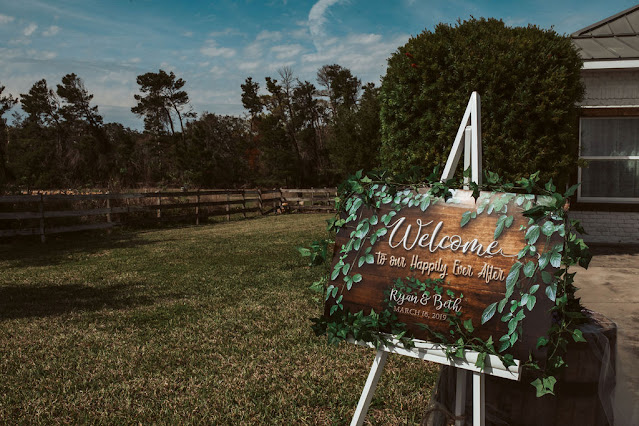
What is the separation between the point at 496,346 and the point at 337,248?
0.85m

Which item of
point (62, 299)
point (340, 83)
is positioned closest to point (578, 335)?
point (62, 299)

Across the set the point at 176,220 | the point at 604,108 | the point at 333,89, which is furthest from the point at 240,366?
the point at 333,89

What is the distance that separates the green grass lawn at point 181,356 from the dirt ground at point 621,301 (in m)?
1.19

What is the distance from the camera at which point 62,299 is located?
5977 mm

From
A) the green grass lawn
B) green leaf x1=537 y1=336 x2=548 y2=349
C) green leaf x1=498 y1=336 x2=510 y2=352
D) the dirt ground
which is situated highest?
green leaf x1=537 y1=336 x2=548 y2=349

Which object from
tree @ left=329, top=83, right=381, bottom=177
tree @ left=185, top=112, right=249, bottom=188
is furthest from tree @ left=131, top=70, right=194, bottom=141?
tree @ left=329, top=83, right=381, bottom=177

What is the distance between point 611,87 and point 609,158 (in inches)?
52.3

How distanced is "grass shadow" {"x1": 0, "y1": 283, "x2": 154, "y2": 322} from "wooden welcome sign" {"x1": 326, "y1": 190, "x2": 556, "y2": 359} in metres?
4.32

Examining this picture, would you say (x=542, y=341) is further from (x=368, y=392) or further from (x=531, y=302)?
(x=368, y=392)

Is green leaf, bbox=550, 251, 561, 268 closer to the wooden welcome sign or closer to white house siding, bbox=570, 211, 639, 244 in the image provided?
the wooden welcome sign

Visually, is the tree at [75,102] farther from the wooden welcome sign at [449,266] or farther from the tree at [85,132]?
the wooden welcome sign at [449,266]

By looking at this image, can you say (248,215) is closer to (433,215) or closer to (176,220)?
(176,220)

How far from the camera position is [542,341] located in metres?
1.81

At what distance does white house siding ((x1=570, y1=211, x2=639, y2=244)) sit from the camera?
8766mm
